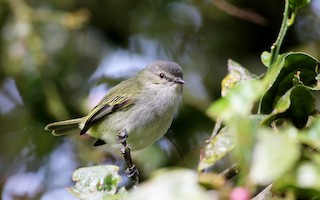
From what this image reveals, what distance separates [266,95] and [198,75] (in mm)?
2950

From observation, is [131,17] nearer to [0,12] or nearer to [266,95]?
[0,12]

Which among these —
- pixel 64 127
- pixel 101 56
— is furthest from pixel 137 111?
pixel 101 56

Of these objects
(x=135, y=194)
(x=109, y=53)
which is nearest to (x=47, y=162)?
(x=109, y=53)

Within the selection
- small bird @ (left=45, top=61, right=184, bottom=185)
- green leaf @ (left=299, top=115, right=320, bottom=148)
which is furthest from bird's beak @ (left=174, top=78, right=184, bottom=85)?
green leaf @ (left=299, top=115, right=320, bottom=148)

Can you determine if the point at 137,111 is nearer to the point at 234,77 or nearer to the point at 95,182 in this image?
the point at 234,77

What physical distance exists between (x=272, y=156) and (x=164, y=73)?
3146 mm

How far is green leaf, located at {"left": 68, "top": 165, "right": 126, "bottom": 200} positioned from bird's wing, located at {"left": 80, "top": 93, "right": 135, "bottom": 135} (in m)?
2.36

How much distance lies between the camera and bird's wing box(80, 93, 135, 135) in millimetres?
3584

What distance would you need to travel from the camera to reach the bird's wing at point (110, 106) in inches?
141

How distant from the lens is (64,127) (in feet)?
12.3

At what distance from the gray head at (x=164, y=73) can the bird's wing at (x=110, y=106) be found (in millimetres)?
288

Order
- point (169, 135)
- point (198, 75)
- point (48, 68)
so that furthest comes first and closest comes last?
1. point (198, 75)
2. point (48, 68)
3. point (169, 135)

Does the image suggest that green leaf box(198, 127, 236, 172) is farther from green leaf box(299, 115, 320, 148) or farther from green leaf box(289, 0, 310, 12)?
green leaf box(289, 0, 310, 12)

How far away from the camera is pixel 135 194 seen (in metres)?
0.74
